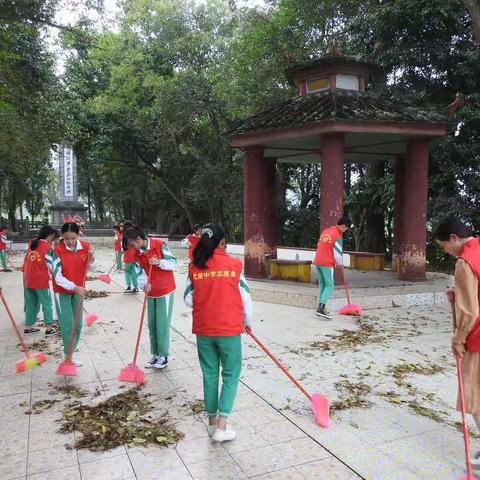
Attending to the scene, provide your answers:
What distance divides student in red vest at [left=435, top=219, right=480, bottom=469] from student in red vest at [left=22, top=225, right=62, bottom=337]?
5.65 metres

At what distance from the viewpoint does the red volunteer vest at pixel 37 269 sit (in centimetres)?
697

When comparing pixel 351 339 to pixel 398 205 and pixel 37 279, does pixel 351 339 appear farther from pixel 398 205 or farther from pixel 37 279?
pixel 398 205

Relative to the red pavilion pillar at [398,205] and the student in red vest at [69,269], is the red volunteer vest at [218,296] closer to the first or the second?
the student in red vest at [69,269]

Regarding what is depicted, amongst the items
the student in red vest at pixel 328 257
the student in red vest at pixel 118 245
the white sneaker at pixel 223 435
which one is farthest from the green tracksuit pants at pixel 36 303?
the student in red vest at pixel 118 245

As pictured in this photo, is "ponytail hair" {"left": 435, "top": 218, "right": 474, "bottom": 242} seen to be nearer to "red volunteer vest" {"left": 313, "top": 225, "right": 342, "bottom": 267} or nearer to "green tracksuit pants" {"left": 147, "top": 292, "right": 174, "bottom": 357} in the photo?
"green tracksuit pants" {"left": 147, "top": 292, "right": 174, "bottom": 357}

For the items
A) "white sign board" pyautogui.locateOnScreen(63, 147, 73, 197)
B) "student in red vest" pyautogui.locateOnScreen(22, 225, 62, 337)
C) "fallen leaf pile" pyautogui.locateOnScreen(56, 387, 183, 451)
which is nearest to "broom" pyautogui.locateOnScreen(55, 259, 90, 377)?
"fallen leaf pile" pyautogui.locateOnScreen(56, 387, 183, 451)

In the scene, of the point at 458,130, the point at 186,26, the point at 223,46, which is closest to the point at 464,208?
the point at 458,130

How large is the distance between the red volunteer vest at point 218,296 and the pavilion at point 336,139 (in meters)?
5.80

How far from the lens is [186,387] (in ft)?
15.6

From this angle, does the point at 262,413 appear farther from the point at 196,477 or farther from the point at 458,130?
the point at 458,130

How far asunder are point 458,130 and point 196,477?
1294 cm

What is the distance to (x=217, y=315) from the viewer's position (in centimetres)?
345

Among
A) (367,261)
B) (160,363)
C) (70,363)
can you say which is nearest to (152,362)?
(160,363)

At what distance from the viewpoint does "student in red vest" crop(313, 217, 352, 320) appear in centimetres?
758
